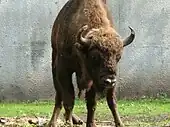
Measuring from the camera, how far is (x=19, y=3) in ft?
42.3

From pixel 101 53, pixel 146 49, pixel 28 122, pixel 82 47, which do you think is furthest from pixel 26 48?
pixel 101 53

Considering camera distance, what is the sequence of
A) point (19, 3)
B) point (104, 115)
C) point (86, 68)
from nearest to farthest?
point (86, 68) < point (104, 115) < point (19, 3)

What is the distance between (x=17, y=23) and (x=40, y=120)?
3121 mm

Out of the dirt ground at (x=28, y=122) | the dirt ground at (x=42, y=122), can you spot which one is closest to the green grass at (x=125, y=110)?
the dirt ground at (x=42, y=122)

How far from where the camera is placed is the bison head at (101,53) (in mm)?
8000

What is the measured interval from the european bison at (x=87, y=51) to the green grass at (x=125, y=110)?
141cm

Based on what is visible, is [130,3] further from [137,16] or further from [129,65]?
[129,65]

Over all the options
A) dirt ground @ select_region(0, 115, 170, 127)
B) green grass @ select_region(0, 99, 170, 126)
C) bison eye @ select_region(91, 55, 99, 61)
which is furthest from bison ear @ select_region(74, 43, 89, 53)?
green grass @ select_region(0, 99, 170, 126)

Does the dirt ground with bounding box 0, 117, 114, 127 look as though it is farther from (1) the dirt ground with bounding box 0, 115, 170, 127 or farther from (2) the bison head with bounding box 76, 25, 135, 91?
(2) the bison head with bounding box 76, 25, 135, 91

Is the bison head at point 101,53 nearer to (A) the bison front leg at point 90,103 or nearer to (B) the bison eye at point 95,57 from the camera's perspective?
(B) the bison eye at point 95,57

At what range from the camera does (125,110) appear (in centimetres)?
1192

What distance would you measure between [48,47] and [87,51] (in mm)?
4681

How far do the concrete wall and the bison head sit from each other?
4.50 meters

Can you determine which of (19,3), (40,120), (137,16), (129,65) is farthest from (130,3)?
(40,120)
